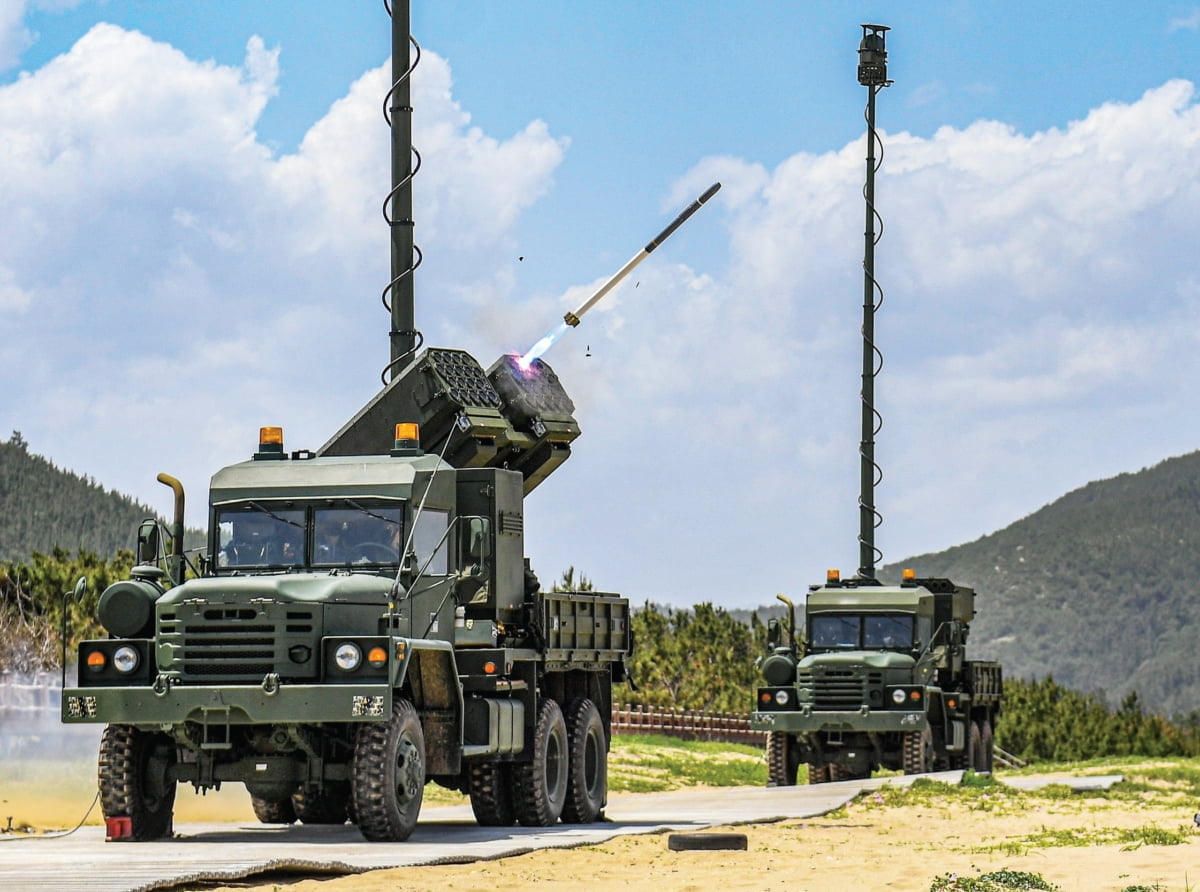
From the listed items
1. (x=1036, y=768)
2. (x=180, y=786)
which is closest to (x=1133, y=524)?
(x=1036, y=768)

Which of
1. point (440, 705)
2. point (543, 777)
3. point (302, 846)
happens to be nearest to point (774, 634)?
point (543, 777)

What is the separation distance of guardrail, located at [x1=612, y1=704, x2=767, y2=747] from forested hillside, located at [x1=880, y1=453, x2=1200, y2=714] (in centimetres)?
9431

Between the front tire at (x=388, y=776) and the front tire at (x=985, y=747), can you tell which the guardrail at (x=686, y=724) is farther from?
the front tire at (x=388, y=776)

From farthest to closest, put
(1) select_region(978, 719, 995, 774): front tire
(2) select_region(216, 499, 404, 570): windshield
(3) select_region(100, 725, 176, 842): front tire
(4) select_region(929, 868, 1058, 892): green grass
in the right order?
(1) select_region(978, 719, 995, 774): front tire
(2) select_region(216, 499, 404, 570): windshield
(3) select_region(100, 725, 176, 842): front tire
(4) select_region(929, 868, 1058, 892): green grass

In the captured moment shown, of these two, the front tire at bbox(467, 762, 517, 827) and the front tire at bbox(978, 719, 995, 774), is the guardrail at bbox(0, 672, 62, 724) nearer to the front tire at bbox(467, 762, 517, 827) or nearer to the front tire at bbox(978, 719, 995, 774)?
the front tire at bbox(467, 762, 517, 827)

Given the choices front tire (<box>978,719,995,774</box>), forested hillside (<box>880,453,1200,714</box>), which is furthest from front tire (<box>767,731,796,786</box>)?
forested hillside (<box>880,453,1200,714</box>)

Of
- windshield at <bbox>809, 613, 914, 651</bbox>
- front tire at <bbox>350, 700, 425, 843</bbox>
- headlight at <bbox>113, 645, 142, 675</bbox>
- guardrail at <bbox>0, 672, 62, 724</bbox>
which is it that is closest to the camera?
front tire at <bbox>350, 700, 425, 843</bbox>

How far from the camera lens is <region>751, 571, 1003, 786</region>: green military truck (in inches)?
1294

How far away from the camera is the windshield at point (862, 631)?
33688 mm

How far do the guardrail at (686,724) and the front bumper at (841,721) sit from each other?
41.6ft

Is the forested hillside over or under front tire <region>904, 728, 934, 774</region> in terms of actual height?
over

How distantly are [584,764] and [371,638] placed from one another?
5.35 meters

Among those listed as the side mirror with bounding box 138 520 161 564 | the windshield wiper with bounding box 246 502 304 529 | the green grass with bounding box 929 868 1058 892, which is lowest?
the green grass with bounding box 929 868 1058 892

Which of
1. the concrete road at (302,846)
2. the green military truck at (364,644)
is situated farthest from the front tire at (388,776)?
the concrete road at (302,846)
